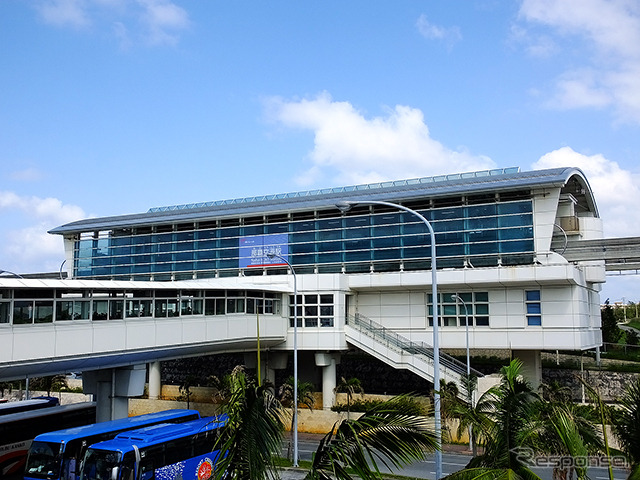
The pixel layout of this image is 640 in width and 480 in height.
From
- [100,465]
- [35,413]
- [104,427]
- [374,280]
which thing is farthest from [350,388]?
[100,465]

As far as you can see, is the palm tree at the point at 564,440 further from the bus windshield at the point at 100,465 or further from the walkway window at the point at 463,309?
the walkway window at the point at 463,309

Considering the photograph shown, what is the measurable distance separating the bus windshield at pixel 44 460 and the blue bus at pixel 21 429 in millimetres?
3850

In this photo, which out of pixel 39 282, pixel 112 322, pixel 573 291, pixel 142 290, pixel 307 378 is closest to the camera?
pixel 39 282

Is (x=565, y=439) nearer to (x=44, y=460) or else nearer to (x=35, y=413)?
(x=44, y=460)

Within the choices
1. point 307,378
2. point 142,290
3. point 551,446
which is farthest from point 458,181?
point 551,446

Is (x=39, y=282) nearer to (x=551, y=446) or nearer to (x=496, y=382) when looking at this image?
(x=551, y=446)

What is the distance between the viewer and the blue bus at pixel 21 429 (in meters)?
25.1

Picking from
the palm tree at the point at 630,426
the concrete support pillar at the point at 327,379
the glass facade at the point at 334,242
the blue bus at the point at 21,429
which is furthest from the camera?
the concrete support pillar at the point at 327,379

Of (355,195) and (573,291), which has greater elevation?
(355,195)

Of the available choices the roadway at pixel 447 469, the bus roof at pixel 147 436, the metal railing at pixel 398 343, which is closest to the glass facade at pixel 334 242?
the metal railing at pixel 398 343

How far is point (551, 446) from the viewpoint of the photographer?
10.3 meters

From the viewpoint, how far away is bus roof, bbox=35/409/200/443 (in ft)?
72.0

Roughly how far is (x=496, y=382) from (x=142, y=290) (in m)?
19.2

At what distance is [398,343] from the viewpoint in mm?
37594
